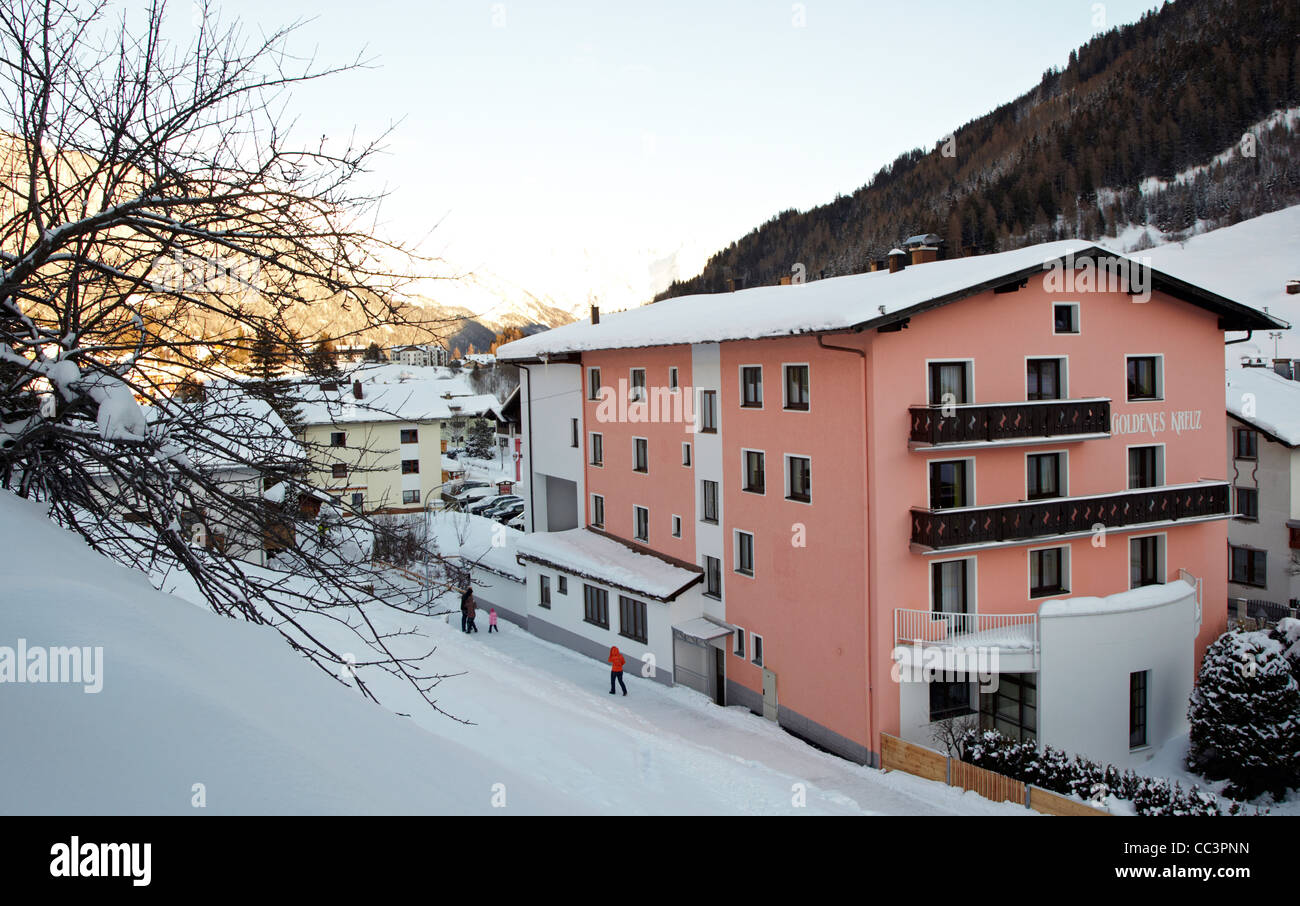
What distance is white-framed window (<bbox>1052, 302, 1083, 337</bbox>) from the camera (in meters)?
24.1

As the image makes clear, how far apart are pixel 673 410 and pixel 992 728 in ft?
42.8

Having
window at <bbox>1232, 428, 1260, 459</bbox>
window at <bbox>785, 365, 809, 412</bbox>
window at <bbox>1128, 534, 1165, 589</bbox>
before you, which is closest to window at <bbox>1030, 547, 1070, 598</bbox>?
window at <bbox>1128, 534, 1165, 589</bbox>

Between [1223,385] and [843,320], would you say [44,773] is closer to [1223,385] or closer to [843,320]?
[843,320]

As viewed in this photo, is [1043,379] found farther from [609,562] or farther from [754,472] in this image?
[609,562]

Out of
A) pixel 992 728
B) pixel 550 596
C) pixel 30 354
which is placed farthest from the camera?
pixel 550 596

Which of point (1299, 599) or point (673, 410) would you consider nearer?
point (673, 410)

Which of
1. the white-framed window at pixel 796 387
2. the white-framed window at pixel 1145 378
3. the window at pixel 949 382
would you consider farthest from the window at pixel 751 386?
the white-framed window at pixel 1145 378

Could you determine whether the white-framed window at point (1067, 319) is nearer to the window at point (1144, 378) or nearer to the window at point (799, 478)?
the window at point (1144, 378)

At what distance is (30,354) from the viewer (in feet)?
23.1

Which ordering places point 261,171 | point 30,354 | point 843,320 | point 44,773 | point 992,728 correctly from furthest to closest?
point 992,728
point 843,320
point 30,354
point 261,171
point 44,773

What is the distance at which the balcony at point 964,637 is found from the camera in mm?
21250

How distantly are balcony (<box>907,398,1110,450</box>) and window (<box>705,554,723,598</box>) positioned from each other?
798 centimetres

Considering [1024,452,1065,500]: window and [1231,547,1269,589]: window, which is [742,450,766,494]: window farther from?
[1231,547,1269,589]: window
